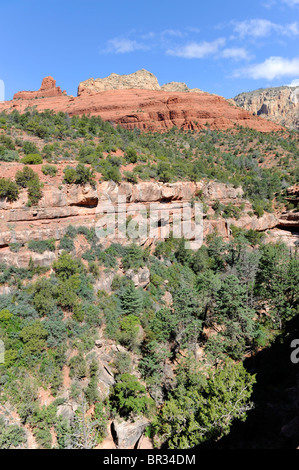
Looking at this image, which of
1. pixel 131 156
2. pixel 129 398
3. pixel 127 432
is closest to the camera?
pixel 127 432

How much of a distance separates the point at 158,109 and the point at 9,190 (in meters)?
57.9

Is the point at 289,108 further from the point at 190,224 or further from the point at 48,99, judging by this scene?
the point at 190,224

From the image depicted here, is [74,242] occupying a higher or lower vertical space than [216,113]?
lower

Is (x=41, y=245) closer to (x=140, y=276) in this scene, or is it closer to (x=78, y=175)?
(x=78, y=175)

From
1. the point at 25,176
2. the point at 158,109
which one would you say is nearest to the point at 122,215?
the point at 25,176

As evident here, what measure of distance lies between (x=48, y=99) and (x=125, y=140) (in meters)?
63.1

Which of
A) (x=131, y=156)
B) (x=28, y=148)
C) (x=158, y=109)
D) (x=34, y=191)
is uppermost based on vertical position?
(x=158, y=109)

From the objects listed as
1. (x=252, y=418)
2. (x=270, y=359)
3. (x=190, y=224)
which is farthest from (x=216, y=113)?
(x=252, y=418)

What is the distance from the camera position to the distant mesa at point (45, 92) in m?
82.4

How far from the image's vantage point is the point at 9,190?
1848 cm

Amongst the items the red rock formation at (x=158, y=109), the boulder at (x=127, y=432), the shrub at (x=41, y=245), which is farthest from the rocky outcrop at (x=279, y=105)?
the boulder at (x=127, y=432)

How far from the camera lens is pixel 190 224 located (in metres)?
30.4
